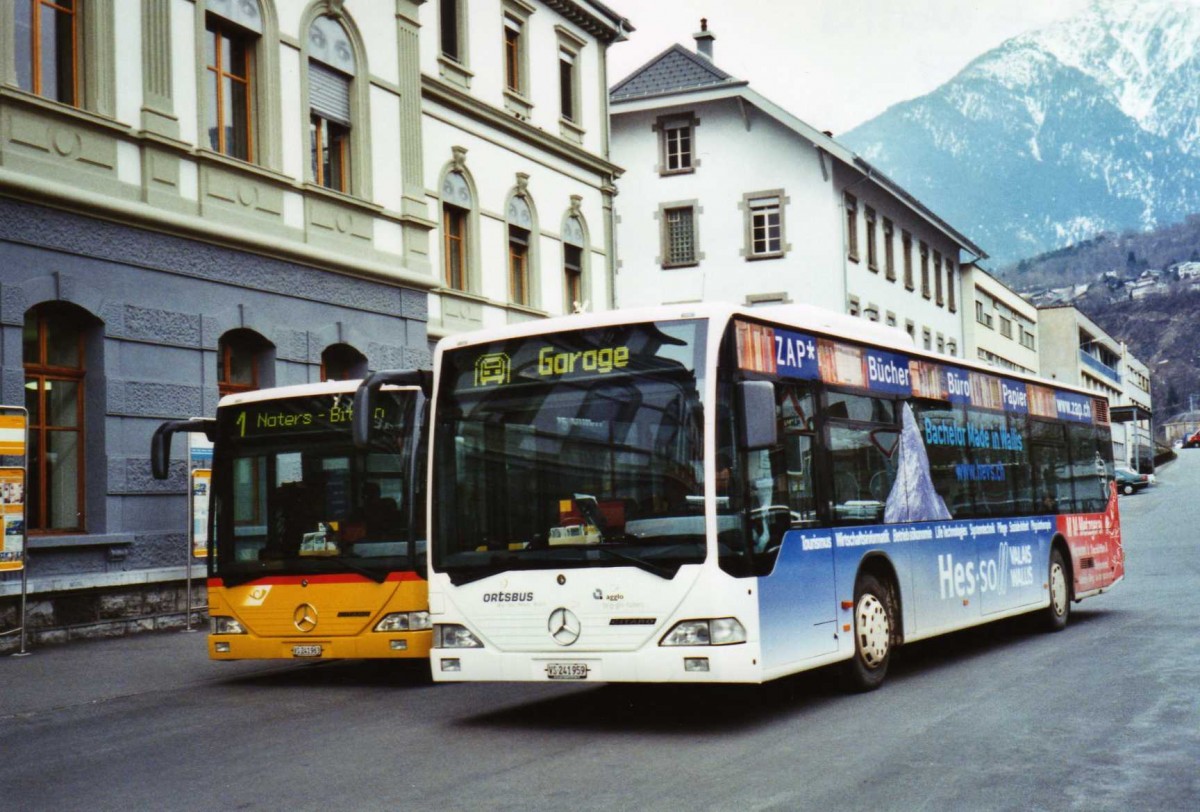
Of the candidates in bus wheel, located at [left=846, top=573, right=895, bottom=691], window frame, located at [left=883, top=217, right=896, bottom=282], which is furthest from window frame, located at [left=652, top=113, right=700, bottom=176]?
bus wheel, located at [left=846, top=573, right=895, bottom=691]

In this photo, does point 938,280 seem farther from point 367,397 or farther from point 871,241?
point 367,397

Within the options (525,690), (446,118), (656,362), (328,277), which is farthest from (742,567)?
(446,118)

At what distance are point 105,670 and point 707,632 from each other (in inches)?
301

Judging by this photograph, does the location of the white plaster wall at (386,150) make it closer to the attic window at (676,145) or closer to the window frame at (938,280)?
the attic window at (676,145)

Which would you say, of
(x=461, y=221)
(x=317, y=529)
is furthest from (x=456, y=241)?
(x=317, y=529)

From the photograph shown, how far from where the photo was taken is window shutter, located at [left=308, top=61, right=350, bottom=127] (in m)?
21.6

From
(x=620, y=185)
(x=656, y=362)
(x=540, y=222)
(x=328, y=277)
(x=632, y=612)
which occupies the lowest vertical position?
(x=632, y=612)

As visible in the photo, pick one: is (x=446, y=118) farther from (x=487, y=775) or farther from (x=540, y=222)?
(x=487, y=775)

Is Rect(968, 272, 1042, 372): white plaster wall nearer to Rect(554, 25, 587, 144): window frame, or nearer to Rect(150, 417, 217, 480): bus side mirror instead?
Rect(554, 25, 587, 144): window frame

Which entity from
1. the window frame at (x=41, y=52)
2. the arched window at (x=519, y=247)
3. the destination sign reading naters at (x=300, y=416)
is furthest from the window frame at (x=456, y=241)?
the destination sign reading naters at (x=300, y=416)

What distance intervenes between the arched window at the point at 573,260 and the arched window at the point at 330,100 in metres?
8.42

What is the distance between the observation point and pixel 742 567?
365 inches

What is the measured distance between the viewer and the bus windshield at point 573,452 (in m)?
9.30

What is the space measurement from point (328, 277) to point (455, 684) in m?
9.87
